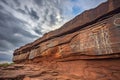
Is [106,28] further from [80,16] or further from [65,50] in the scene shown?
[65,50]

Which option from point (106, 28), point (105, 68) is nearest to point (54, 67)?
point (105, 68)

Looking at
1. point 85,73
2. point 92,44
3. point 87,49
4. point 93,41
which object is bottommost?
point 85,73

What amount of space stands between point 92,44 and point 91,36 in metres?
0.67

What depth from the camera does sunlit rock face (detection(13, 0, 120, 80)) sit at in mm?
8742

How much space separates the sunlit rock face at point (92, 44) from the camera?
874cm

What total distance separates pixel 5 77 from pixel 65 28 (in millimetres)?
7442

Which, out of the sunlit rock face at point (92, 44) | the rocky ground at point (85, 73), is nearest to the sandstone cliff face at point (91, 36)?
the sunlit rock face at point (92, 44)

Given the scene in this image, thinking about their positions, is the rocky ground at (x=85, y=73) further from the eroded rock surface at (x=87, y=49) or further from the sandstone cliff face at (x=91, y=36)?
the sandstone cliff face at (x=91, y=36)

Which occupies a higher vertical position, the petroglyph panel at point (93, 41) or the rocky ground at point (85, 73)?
the petroglyph panel at point (93, 41)

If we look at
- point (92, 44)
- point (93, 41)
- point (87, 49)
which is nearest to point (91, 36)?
point (93, 41)

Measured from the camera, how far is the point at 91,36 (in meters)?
10.1

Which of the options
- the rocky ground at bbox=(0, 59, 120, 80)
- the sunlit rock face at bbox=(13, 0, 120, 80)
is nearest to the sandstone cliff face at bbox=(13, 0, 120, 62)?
the sunlit rock face at bbox=(13, 0, 120, 80)

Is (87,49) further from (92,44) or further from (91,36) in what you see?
(91,36)

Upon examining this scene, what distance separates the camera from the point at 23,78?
9180 mm
